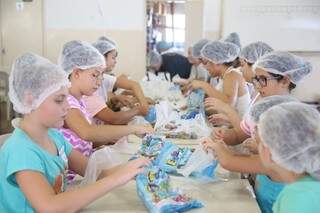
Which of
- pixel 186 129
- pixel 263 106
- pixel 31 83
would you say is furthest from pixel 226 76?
pixel 31 83

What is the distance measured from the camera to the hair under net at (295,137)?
3.71 ft

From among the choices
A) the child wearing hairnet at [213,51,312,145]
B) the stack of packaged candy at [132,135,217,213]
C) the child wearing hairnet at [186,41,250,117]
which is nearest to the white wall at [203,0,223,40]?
the child wearing hairnet at [186,41,250,117]

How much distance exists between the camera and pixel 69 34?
16.3ft

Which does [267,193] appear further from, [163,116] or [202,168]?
[163,116]

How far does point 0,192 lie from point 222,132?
1.19 m

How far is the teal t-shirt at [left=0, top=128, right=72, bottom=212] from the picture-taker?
1.28 m

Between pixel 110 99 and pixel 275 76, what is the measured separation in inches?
64.4

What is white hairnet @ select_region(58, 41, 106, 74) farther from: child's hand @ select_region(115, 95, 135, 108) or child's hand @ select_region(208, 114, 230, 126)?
child's hand @ select_region(115, 95, 135, 108)

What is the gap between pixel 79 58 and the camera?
2057 millimetres

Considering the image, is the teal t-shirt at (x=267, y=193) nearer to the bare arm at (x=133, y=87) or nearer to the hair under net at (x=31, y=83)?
the hair under net at (x=31, y=83)

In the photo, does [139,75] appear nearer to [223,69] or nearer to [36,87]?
[223,69]

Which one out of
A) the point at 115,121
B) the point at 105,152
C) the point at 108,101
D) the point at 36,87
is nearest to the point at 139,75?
the point at 108,101

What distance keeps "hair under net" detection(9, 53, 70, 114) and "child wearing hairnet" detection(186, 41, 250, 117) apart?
171cm

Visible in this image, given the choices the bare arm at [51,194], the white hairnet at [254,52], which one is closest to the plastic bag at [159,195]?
the bare arm at [51,194]
